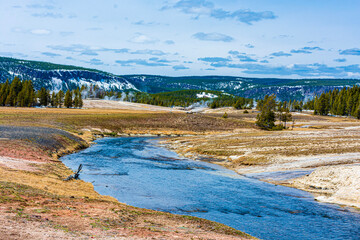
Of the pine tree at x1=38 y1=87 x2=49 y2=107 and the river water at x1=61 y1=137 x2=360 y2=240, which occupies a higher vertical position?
the pine tree at x1=38 y1=87 x2=49 y2=107

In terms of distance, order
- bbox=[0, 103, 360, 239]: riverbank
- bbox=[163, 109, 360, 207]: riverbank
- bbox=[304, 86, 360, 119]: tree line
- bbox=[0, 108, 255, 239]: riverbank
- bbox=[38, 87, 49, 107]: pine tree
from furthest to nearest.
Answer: bbox=[304, 86, 360, 119]: tree line → bbox=[38, 87, 49, 107]: pine tree → bbox=[163, 109, 360, 207]: riverbank → bbox=[0, 103, 360, 239]: riverbank → bbox=[0, 108, 255, 239]: riverbank

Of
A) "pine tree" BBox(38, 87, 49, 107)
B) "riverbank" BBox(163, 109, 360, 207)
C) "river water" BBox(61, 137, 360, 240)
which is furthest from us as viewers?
"pine tree" BBox(38, 87, 49, 107)

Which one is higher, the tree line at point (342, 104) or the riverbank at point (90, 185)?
the tree line at point (342, 104)

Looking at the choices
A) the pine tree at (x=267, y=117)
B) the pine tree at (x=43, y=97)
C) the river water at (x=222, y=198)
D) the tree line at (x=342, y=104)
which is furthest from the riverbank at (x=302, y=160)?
the tree line at (x=342, y=104)

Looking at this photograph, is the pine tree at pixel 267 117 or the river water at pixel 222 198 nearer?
the river water at pixel 222 198

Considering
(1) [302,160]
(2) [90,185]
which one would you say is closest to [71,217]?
(2) [90,185]

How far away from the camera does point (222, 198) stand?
2980cm

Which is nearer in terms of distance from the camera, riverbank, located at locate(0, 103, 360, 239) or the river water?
riverbank, located at locate(0, 103, 360, 239)

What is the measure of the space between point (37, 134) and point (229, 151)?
32.6 m

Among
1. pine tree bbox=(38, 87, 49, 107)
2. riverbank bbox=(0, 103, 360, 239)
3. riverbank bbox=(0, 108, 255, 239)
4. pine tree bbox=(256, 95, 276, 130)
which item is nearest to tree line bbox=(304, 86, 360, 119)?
pine tree bbox=(256, 95, 276, 130)

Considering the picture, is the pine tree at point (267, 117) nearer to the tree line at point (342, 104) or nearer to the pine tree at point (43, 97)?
the tree line at point (342, 104)

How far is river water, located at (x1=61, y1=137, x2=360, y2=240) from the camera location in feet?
74.0

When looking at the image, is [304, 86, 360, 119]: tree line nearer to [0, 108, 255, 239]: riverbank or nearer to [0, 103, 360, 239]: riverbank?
[0, 103, 360, 239]: riverbank

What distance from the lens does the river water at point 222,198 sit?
22562 mm
